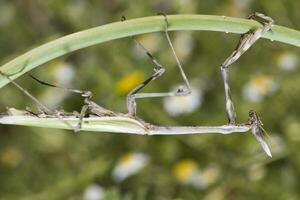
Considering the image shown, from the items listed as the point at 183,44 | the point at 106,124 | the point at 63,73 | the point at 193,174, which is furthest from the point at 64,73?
the point at 106,124

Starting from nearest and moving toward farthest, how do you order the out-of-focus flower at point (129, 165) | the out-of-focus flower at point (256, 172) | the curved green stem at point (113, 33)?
the curved green stem at point (113, 33)
the out-of-focus flower at point (256, 172)
the out-of-focus flower at point (129, 165)

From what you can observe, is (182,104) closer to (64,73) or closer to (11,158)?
(64,73)

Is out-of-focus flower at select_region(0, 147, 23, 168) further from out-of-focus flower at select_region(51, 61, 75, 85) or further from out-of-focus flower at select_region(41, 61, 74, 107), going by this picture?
out-of-focus flower at select_region(51, 61, 75, 85)

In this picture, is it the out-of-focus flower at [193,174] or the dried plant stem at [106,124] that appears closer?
the dried plant stem at [106,124]

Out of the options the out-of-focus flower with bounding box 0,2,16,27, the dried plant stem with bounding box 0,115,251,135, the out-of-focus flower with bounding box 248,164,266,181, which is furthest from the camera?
the out-of-focus flower with bounding box 0,2,16,27

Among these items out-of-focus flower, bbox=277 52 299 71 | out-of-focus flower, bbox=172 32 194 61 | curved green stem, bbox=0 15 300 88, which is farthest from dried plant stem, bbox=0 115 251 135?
out-of-focus flower, bbox=172 32 194 61

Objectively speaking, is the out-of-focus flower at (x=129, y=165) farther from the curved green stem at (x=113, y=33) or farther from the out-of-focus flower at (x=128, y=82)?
the curved green stem at (x=113, y=33)

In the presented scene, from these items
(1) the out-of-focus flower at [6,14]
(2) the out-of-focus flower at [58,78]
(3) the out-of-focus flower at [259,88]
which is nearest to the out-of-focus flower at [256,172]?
(3) the out-of-focus flower at [259,88]
